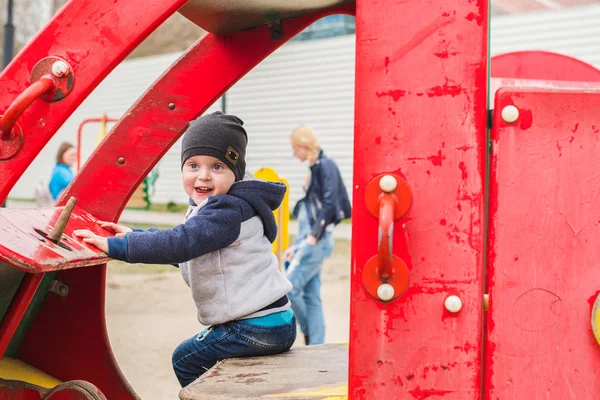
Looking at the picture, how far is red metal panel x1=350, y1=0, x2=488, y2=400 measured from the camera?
1.35 meters

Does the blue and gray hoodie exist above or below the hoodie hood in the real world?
below

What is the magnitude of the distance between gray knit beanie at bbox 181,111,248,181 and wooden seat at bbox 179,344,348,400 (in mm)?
543

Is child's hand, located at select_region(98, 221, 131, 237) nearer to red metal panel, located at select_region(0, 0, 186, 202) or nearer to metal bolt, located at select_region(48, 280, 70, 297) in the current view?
metal bolt, located at select_region(48, 280, 70, 297)

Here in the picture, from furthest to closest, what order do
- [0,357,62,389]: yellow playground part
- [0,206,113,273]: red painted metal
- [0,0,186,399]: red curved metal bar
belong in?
[0,357,62,389]: yellow playground part
[0,0,186,399]: red curved metal bar
[0,206,113,273]: red painted metal

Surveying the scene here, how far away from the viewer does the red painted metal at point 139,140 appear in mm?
2275

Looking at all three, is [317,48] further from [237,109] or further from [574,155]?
[574,155]

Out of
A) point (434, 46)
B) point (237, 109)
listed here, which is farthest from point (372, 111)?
point (237, 109)

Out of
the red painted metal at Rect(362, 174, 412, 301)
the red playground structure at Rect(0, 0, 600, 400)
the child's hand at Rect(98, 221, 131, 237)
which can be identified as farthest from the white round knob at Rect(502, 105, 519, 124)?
the child's hand at Rect(98, 221, 131, 237)

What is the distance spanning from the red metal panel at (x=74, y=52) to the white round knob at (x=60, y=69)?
0.01m

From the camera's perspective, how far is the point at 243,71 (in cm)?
229

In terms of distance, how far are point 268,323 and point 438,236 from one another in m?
0.92

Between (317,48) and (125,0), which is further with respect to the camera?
(317,48)

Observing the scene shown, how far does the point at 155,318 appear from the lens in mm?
6762

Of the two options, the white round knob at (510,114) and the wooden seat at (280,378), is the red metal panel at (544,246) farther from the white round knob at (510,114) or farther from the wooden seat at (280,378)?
the wooden seat at (280,378)
